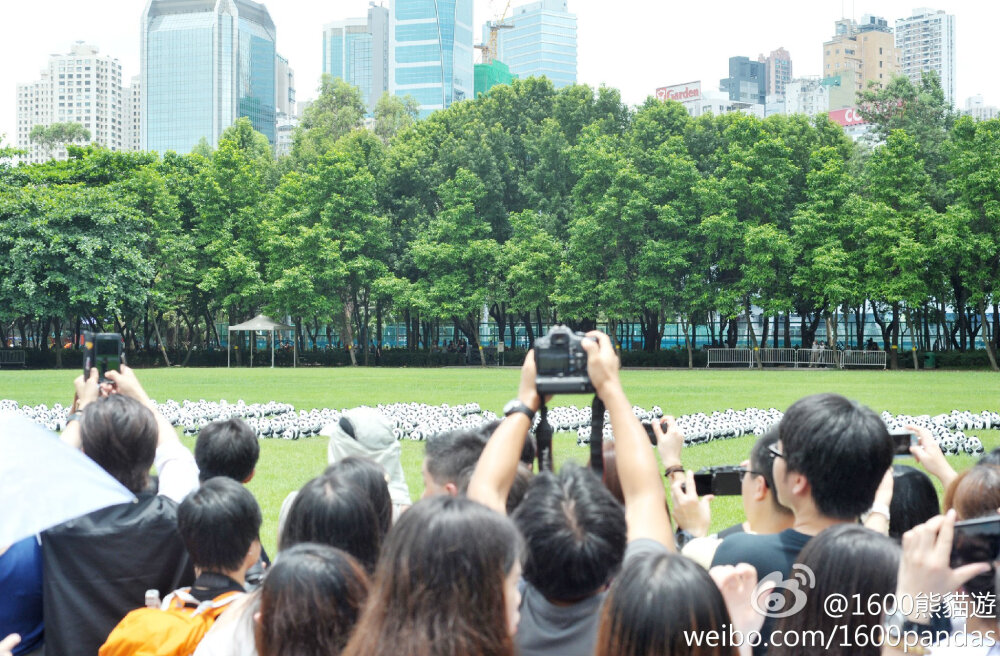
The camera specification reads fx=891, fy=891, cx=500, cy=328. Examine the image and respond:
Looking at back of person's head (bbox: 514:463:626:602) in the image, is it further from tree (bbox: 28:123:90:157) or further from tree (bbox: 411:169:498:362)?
tree (bbox: 28:123:90:157)

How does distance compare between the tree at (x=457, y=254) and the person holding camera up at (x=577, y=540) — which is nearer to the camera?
the person holding camera up at (x=577, y=540)

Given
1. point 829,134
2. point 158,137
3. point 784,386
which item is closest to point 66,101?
point 158,137

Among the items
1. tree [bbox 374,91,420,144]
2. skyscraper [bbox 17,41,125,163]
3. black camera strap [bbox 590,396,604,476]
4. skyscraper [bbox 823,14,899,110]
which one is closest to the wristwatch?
black camera strap [bbox 590,396,604,476]

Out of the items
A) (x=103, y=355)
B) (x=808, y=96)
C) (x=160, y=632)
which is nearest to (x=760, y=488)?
(x=160, y=632)

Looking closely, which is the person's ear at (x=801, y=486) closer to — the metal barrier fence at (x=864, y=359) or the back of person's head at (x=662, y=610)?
the back of person's head at (x=662, y=610)

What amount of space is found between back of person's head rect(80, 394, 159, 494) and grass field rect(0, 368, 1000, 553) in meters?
3.65

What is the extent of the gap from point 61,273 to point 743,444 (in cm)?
3081

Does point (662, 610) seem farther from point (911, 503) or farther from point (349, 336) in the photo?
point (349, 336)

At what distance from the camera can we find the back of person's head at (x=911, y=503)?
3787 mm

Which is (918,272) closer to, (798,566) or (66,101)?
(798,566)

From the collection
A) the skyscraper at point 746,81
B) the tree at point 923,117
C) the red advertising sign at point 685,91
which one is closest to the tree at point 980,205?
the tree at point 923,117

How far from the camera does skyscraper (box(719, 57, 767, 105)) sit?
179 meters

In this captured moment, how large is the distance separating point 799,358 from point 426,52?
114 m

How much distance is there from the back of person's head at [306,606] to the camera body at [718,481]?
1673 mm
